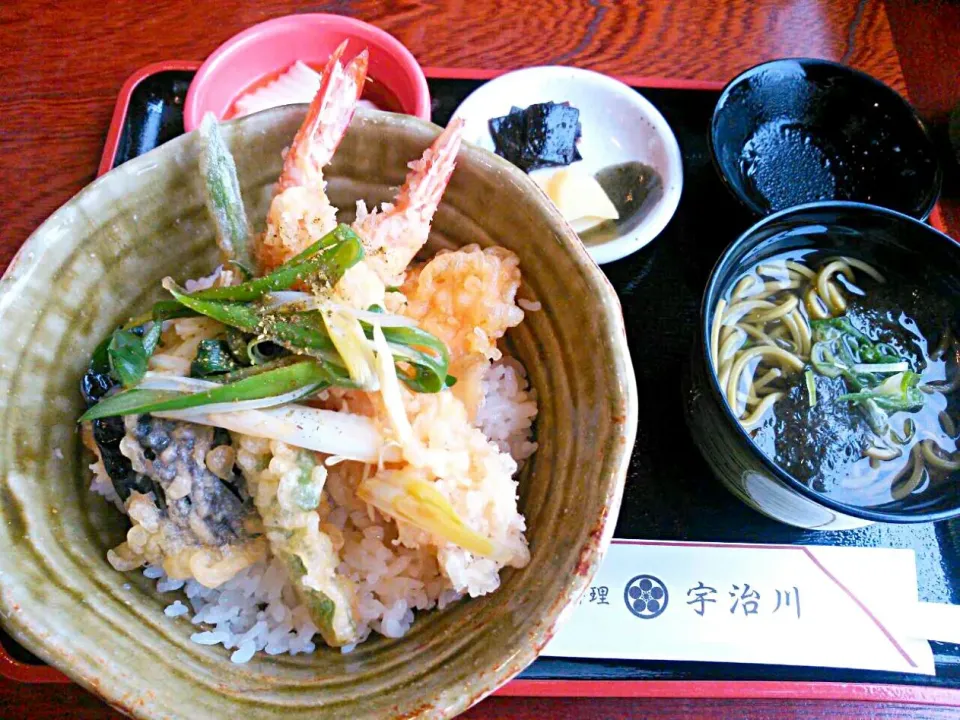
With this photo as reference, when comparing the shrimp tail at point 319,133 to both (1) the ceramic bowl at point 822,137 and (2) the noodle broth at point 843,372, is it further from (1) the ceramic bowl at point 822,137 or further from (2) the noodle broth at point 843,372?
(1) the ceramic bowl at point 822,137

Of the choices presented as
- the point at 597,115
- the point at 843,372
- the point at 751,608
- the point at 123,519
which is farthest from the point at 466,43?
the point at 751,608

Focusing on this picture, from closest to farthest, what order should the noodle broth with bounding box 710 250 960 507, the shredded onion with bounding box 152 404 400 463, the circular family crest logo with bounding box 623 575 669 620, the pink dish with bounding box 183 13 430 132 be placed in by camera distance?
the shredded onion with bounding box 152 404 400 463 < the circular family crest logo with bounding box 623 575 669 620 < the noodle broth with bounding box 710 250 960 507 < the pink dish with bounding box 183 13 430 132

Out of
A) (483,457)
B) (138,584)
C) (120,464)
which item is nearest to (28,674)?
(138,584)

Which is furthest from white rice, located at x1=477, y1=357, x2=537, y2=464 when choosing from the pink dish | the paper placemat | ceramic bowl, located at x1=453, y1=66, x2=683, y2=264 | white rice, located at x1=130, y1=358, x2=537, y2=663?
the pink dish

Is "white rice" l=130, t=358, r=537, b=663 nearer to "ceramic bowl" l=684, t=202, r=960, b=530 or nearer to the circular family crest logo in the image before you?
the circular family crest logo

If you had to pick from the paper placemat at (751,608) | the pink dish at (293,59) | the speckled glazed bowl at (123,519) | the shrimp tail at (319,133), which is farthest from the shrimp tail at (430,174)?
the paper placemat at (751,608)

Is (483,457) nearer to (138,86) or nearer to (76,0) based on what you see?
(138,86)
